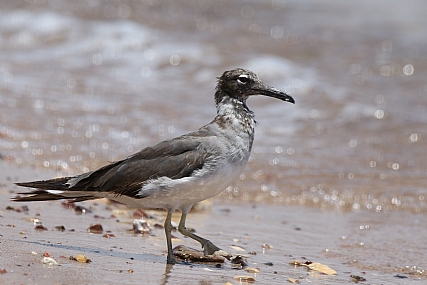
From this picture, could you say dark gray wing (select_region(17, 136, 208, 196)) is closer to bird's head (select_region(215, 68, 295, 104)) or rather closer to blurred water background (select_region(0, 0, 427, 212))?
bird's head (select_region(215, 68, 295, 104))

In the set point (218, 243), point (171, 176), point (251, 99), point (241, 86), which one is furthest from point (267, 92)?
point (251, 99)

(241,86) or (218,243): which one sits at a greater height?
(241,86)

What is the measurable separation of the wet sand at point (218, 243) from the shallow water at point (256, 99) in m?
0.12

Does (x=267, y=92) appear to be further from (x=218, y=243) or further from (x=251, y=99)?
(x=251, y=99)

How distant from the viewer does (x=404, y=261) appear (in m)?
6.01

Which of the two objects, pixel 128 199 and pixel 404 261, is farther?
pixel 404 261

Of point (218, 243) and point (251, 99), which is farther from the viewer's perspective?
point (251, 99)

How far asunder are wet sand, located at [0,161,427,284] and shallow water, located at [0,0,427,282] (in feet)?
0.41

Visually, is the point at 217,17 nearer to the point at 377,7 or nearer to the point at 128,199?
the point at 377,7

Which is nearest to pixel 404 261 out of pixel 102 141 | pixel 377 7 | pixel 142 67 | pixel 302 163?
pixel 302 163

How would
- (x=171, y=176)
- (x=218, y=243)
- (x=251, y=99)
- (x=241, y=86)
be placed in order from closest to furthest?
1. (x=171, y=176)
2. (x=241, y=86)
3. (x=218, y=243)
4. (x=251, y=99)

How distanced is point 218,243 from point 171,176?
99 centimetres

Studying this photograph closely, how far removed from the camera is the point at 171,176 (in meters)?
5.46

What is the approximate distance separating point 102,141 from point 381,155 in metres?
3.59
